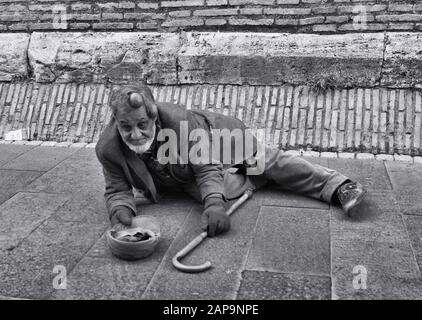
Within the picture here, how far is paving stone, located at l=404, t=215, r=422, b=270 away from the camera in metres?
3.20

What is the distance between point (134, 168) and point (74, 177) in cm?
114

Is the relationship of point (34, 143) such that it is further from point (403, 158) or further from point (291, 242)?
point (403, 158)

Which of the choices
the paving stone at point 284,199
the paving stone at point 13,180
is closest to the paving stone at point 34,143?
the paving stone at point 13,180

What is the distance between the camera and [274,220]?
12.2ft

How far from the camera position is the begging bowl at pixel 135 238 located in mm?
3129

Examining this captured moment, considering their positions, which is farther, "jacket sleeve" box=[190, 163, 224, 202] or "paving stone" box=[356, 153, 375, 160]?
"paving stone" box=[356, 153, 375, 160]

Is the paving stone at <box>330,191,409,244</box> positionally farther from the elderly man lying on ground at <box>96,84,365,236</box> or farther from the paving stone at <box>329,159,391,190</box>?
the paving stone at <box>329,159,391,190</box>

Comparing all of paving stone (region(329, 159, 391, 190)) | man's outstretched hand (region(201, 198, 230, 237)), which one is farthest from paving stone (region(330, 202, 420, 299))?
man's outstretched hand (region(201, 198, 230, 237))

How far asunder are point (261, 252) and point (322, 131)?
7.31 feet

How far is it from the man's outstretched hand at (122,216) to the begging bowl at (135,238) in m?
0.04

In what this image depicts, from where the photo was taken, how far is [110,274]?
304 cm

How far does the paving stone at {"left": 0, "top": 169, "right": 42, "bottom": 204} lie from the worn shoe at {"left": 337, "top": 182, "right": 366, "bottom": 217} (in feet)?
8.13

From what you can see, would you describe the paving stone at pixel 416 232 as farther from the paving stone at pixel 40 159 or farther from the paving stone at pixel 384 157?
the paving stone at pixel 40 159

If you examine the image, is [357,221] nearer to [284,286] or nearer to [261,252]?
[261,252]
